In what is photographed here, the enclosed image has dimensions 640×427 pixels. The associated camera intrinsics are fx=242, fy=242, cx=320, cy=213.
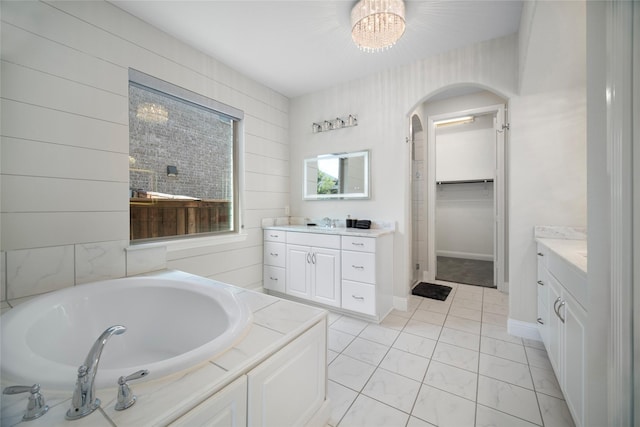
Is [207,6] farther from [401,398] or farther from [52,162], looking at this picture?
[401,398]

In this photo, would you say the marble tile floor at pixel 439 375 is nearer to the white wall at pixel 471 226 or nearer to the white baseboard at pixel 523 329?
the white baseboard at pixel 523 329

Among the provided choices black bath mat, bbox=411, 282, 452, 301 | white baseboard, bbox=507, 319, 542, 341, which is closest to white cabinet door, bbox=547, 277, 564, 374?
white baseboard, bbox=507, 319, 542, 341

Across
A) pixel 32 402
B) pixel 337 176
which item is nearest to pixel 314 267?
pixel 337 176

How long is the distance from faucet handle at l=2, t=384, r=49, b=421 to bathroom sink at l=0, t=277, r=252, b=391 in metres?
0.07

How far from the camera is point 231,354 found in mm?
883

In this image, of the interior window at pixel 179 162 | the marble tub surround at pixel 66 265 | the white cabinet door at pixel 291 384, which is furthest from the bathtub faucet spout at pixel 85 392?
the interior window at pixel 179 162

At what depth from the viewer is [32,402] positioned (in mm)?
632

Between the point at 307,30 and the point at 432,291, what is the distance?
3.19 metres

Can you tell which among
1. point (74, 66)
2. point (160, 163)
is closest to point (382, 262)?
point (160, 163)

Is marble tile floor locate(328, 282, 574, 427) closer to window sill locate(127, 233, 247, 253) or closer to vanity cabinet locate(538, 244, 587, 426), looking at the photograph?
vanity cabinet locate(538, 244, 587, 426)

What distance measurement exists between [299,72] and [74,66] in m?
1.92

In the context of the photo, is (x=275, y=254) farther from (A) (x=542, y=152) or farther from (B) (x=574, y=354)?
(A) (x=542, y=152)

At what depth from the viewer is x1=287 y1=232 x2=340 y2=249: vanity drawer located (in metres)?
2.45

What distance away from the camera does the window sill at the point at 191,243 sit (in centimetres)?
196
